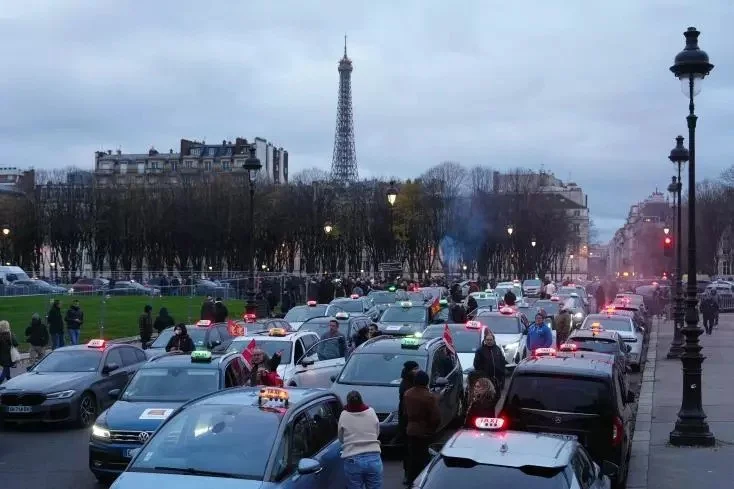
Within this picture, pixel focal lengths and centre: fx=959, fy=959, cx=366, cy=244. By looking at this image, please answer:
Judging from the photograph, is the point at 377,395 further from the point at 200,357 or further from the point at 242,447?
the point at 242,447

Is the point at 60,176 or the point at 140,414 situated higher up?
the point at 60,176

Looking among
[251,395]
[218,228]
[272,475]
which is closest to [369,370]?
[251,395]

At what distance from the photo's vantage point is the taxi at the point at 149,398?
11.9 metres

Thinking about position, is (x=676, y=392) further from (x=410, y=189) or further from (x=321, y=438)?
(x=410, y=189)

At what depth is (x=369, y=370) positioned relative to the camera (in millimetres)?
15367

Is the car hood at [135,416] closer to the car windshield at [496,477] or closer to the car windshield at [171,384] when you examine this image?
the car windshield at [171,384]

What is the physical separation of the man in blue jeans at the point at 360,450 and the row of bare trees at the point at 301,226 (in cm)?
7229

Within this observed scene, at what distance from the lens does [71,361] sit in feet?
58.1

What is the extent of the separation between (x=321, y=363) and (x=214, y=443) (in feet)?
Result: 34.5

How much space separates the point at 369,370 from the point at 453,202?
73862mm

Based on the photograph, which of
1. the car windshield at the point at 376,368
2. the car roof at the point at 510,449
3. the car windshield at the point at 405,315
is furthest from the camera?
the car windshield at the point at 405,315

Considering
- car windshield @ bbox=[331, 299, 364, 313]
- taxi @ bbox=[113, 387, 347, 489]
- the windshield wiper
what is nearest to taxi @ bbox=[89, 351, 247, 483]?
taxi @ bbox=[113, 387, 347, 489]

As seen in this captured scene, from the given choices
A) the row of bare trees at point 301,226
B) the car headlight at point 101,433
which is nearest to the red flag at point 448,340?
the car headlight at point 101,433

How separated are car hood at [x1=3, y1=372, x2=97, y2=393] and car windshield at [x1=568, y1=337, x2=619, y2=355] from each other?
10.1m
